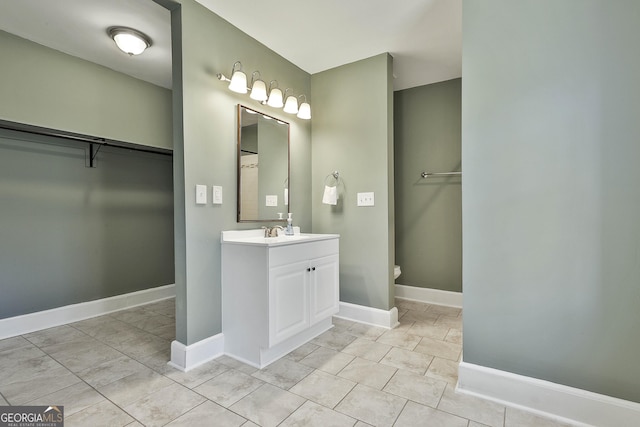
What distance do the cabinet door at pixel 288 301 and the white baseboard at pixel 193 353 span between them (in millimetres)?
463

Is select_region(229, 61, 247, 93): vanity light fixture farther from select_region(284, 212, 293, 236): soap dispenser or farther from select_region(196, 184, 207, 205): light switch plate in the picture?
select_region(284, 212, 293, 236): soap dispenser

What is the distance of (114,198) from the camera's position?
3.04 m

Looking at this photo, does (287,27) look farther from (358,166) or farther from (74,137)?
(74,137)

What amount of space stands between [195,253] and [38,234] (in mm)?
1715

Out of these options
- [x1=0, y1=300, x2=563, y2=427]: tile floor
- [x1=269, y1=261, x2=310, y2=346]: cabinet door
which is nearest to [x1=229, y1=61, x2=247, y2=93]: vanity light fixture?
[x1=269, y1=261, x2=310, y2=346]: cabinet door

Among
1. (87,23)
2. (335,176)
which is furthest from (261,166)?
(87,23)

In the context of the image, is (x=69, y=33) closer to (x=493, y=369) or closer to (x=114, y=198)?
(x=114, y=198)

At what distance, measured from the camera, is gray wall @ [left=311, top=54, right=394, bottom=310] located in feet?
8.69

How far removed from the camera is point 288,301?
202cm

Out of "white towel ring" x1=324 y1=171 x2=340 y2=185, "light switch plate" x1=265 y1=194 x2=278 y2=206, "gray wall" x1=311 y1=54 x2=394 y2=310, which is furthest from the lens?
"white towel ring" x1=324 y1=171 x2=340 y2=185

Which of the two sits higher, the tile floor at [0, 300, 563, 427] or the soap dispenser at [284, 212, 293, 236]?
the soap dispenser at [284, 212, 293, 236]

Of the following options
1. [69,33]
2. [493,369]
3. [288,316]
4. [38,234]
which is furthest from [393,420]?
[69,33]

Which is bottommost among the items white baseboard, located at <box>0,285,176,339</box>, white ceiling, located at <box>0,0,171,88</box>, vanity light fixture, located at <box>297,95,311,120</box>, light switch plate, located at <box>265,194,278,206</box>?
white baseboard, located at <box>0,285,176,339</box>

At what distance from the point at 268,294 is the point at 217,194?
2.60 ft
